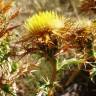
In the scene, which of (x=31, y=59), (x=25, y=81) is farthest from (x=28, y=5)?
(x=31, y=59)

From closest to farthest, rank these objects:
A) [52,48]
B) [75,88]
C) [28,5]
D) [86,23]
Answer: [52,48] < [86,23] < [75,88] < [28,5]

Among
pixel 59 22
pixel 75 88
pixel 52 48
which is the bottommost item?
pixel 75 88

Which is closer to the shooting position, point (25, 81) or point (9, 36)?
point (9, 36)

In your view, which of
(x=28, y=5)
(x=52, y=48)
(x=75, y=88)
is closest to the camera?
(x=52, y=48)

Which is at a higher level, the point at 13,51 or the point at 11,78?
the point at 13,51

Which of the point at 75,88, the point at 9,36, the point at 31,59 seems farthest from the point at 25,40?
the point at 75,88

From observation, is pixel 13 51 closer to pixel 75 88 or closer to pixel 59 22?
pixel 59 22
